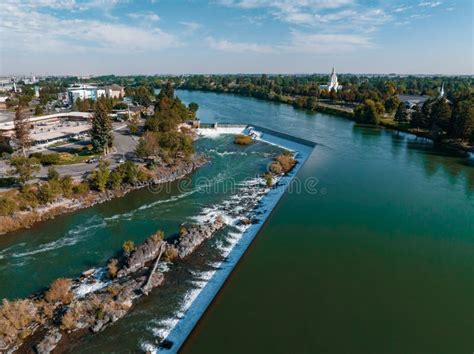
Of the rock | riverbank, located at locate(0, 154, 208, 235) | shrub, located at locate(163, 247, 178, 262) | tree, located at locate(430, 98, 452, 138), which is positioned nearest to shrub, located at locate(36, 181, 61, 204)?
riverbank, located at locate(0, 154, 208, 235)

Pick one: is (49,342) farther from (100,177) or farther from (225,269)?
(100,177)

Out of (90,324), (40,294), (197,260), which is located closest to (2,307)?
(40,294)

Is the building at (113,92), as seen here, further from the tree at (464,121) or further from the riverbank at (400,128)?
the tree at (464,121)

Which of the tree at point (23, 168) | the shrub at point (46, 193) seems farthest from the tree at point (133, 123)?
the shrub at point (46, 193)

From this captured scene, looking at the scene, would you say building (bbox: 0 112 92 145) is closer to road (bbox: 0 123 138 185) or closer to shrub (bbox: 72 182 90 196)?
road (bbox: 0 123 138 185)

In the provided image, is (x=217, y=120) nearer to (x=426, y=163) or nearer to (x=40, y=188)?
(x=426, y=163)
